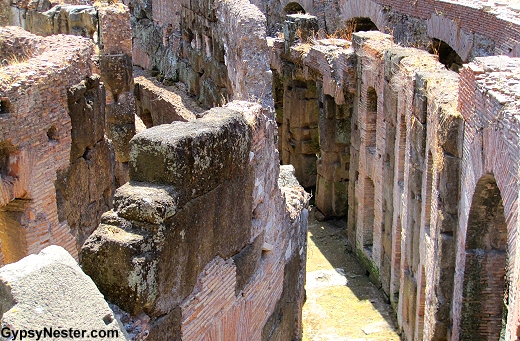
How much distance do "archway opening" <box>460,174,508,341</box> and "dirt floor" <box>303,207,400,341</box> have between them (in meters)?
2.38

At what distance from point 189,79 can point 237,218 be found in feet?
28.1

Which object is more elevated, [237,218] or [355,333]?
[237,218]

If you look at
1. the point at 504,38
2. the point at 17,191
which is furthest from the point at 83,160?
the point at 504,38

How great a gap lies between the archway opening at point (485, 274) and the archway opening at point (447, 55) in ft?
24.5

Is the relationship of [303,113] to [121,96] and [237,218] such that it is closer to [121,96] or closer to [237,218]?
[121,96]

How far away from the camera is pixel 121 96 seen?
11328mm

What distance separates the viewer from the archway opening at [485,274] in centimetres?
693

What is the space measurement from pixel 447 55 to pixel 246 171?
33.7 ft

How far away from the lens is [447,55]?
1447cm

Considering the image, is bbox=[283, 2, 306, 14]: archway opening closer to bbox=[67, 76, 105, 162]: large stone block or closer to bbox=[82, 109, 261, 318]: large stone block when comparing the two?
bbox=[67, 76, 105, 162]: large stone block

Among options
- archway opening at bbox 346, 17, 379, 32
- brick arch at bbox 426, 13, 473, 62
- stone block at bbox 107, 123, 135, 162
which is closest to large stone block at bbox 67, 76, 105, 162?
stone block at bbox 107, 123, 135, 162

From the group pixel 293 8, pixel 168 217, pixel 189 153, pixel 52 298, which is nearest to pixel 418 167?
pixel 189 153

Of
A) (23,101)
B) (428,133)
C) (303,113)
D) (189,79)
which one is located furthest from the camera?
(303,113)

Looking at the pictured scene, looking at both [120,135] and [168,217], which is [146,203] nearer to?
[168,217]
